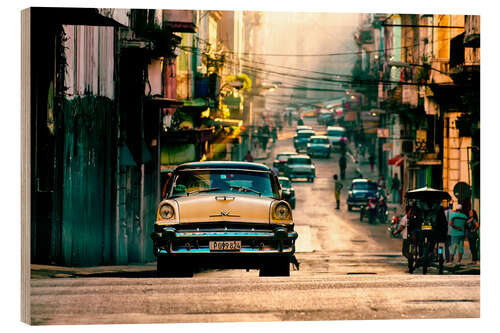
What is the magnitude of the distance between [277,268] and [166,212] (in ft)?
7.14

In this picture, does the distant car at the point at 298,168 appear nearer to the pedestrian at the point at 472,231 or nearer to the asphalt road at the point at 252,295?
the asphalt road at the point at 252,295

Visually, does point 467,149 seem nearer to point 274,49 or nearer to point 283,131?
point 274,49

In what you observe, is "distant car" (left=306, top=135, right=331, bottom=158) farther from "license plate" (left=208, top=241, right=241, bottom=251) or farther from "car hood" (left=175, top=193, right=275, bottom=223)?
"license plate" (left=208, top=241, right=241, bottom=251)

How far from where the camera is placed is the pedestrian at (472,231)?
65.0 feet

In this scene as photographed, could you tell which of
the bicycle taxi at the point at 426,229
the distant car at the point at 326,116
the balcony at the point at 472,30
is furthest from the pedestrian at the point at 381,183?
the bicycle taxi at the point at 426,229

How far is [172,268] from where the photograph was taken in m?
17.3

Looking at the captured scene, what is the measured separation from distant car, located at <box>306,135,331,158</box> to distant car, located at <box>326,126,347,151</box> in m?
0.70

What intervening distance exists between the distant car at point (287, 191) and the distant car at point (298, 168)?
0.16 m

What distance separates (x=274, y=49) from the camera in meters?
23.1

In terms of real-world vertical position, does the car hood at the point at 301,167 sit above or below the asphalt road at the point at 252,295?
above

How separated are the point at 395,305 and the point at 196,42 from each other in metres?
20.1

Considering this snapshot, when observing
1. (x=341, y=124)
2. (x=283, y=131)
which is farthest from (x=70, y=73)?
(x=341, y=124)

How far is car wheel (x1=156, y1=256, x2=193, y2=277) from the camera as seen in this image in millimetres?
17125

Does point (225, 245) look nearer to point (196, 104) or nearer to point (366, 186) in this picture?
point (196, 104)
